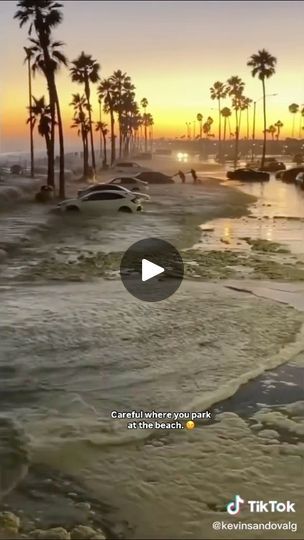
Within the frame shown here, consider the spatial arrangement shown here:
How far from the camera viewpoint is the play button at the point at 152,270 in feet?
40.9

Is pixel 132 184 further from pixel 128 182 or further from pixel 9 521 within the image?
pixel 9 521

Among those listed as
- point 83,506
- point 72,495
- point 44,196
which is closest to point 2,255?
point 72,495

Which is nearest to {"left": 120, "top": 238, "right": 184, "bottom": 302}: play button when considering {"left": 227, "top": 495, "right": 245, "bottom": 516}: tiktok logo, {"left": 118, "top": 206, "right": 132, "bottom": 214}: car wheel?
{"left": 227, "top": 495, "right": 245, "bottom": 516}: tiktok logo

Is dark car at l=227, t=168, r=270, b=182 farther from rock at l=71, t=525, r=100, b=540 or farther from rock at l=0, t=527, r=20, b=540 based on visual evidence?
rock at l=0, t=527, r=20, b=540

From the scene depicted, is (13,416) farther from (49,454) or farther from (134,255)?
(134,255)

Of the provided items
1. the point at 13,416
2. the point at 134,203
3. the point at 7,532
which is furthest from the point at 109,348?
the point at 134,203

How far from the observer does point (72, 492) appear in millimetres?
4859

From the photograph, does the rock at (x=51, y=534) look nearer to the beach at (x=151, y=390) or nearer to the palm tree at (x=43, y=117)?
the beach at (x=151, y=390)

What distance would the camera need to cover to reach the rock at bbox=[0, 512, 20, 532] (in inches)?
170

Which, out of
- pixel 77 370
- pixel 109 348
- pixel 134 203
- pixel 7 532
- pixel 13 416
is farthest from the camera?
pixel 134 203

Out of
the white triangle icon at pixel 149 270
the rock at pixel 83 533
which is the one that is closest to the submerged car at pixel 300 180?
the white triangle icon at pixel 149 270

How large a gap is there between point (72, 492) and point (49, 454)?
78 cm

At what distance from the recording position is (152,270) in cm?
1479

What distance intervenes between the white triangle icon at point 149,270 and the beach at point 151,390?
29.3 inches
